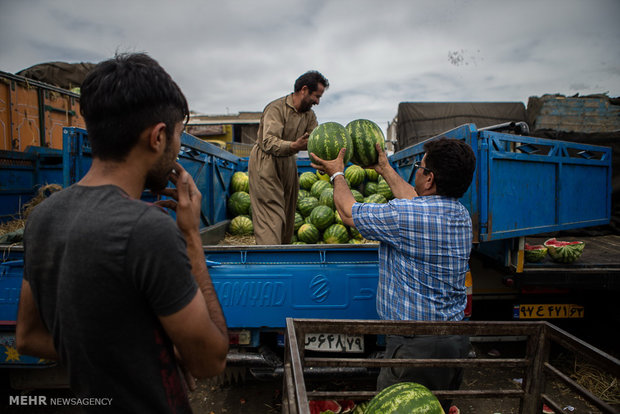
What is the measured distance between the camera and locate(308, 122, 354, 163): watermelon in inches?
109

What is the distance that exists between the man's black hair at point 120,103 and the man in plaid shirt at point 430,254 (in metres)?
1.44

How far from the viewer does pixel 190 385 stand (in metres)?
1.23

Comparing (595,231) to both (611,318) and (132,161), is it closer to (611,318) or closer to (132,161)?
(611,318)

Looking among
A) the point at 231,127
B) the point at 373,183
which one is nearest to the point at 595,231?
the point at 373,183

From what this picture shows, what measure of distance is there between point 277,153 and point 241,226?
6.62ft

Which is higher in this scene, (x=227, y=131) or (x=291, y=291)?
(x=227, y=131)

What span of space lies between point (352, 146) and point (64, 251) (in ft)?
7.60

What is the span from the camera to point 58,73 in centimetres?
1118

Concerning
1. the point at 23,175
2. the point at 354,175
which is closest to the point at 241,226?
the point at 354,175

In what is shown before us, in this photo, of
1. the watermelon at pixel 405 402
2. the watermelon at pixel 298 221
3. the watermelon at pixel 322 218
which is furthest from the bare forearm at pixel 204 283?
the watermelon at pixel 298 221

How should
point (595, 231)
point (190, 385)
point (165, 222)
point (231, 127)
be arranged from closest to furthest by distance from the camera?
1. point (165, 222)
2. point (190, 385)
3. point (595, 231)
4. point (231, 127)

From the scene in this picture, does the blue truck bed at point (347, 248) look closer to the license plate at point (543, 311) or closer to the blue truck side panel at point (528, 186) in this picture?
the blue truck side panel at point (528, 186)

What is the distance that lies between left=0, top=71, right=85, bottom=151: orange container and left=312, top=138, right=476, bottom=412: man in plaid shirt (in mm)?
8637

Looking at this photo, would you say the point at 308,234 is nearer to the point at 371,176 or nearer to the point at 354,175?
the point at 354,175
